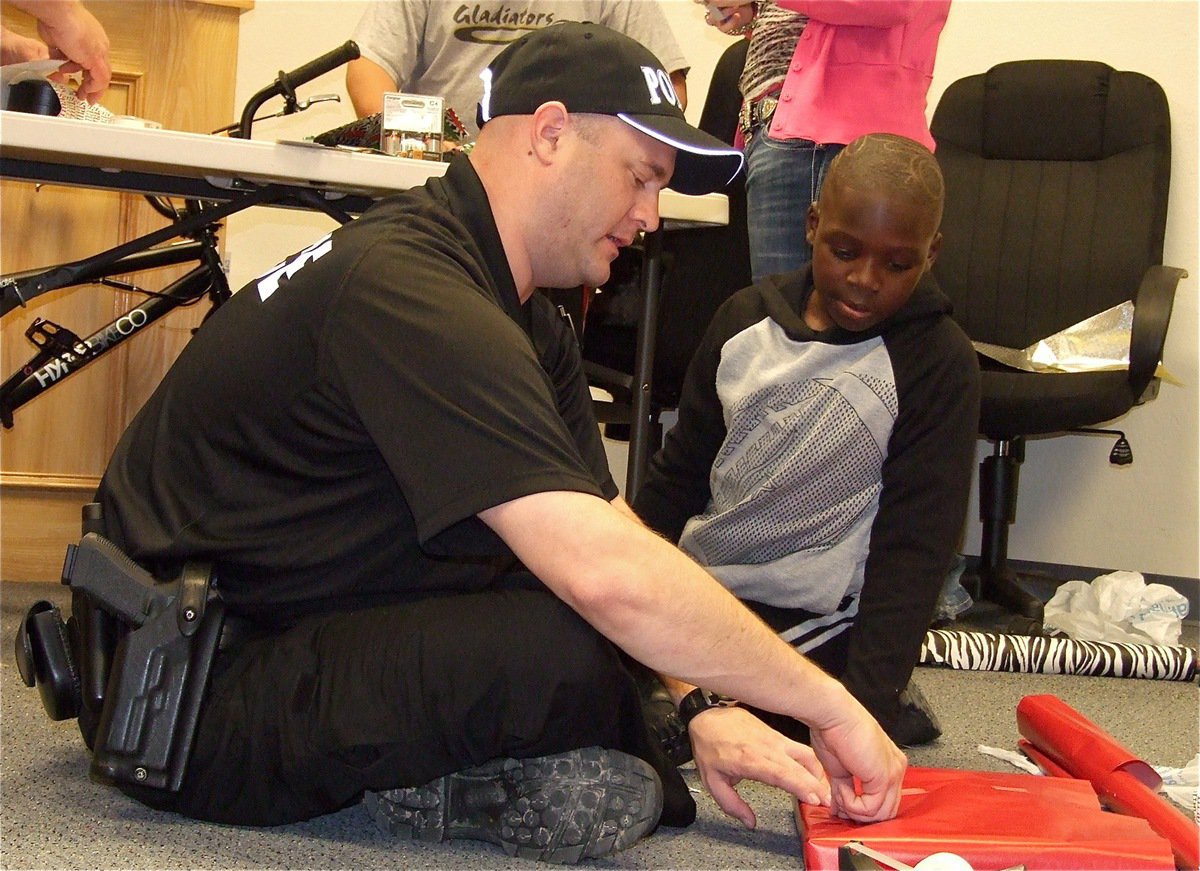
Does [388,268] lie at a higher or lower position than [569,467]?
higher

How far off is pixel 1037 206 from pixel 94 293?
87.9 inches

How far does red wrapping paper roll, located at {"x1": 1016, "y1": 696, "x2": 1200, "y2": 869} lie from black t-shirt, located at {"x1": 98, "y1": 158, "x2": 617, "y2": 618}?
67cm

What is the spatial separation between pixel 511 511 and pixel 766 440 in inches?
28.8

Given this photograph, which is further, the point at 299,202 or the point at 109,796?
the point at 299,202

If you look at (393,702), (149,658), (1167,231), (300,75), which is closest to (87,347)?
(300,75)

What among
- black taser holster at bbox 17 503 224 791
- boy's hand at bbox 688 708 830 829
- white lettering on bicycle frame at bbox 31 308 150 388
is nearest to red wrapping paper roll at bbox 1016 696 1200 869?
boy's hand at bbox 688 708 830 829

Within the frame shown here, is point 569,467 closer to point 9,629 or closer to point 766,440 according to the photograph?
point 766,440

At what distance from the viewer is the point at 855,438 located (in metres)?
1.56

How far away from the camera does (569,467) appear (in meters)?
0.98

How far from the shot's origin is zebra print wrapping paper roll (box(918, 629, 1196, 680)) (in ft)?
7.39

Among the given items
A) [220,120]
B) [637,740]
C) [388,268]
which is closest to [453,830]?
[637,740]

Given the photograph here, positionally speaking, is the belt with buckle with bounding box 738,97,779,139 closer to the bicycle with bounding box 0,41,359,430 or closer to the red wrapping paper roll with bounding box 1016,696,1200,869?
the bicycle with bounding box 0,41,359,430

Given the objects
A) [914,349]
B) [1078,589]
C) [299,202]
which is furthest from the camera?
[1078,589]

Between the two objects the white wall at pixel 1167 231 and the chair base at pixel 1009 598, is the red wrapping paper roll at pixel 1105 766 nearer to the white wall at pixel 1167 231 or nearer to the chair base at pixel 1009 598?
the chair base at pixel 1009 598
